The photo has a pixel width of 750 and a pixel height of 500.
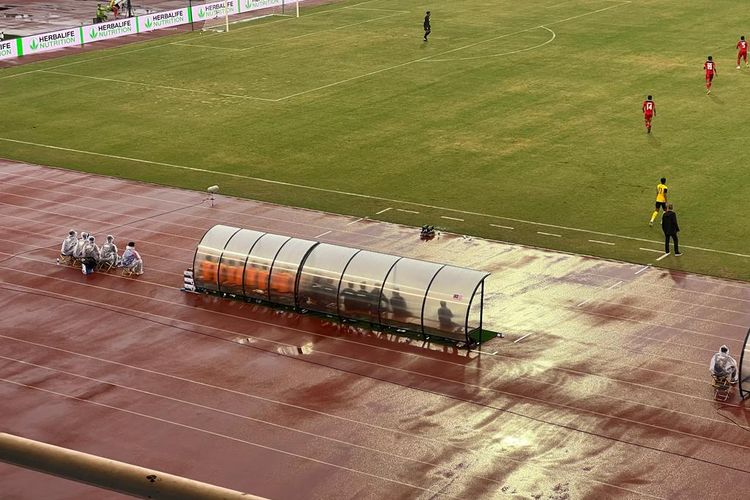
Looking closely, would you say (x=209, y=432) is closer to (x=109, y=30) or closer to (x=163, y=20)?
(x=109, y=30)

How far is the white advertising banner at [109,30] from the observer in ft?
270

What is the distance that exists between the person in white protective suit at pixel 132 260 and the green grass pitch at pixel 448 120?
361 inches

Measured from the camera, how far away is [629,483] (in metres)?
23.5

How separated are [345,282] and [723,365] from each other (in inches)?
438

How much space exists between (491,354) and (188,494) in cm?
2696

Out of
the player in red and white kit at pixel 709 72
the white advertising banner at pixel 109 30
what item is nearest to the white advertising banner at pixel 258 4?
the white advertising banner at pixel 109 30

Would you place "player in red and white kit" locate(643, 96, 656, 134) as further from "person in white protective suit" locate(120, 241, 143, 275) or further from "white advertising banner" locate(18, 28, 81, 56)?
"white advertising banner" locate(18, 28, 81, 56)

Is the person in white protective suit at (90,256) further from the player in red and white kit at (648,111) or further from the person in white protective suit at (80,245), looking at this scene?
the player in red and white kit at (648,111)

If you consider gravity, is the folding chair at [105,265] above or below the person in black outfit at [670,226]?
below

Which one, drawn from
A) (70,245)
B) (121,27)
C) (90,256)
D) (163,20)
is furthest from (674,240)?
(163,20)

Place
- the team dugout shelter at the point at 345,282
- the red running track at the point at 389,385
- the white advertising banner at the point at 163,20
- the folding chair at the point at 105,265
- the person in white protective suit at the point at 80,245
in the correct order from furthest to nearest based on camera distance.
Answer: the white advertising banner at the point at 163,20 < the folding chair at the point at 105,265 < the person in white protective suit at the point at 80,245 < the team dugout shelter at the point at 345,282 < the red running track at the point at 389,385

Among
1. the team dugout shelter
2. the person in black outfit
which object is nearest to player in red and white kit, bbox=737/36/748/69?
the person in black outfit

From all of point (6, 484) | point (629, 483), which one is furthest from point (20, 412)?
point (629, 483)

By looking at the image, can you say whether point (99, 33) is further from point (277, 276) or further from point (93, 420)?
point (93, 420)
